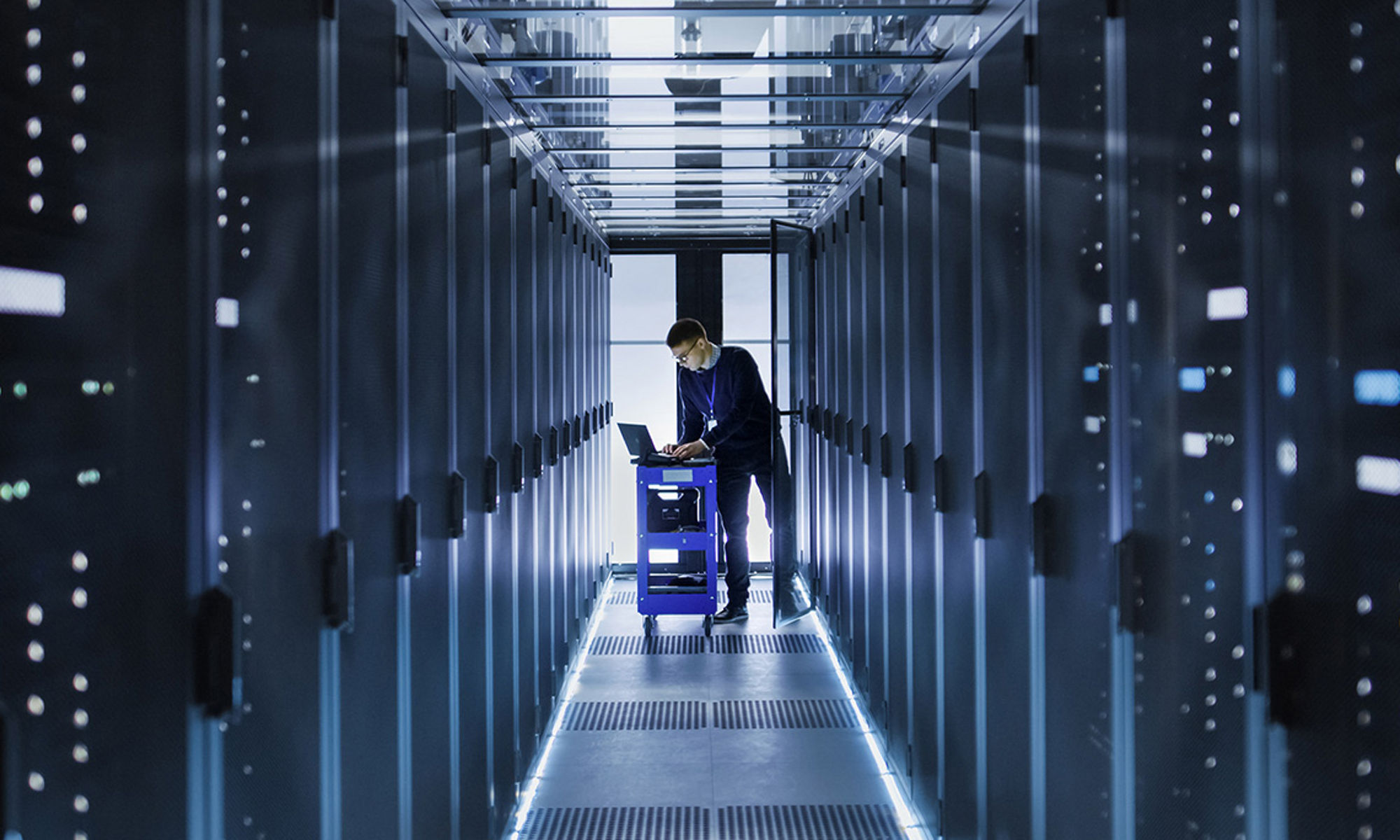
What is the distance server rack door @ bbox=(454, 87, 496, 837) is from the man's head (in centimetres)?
291

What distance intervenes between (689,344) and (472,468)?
10.6ft

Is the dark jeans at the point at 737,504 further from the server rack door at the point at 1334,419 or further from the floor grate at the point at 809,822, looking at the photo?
the server rack door at the point at 1334,419

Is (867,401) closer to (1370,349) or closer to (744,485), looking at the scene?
(744,485)

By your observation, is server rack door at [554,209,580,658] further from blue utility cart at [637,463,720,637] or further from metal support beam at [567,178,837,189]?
blue utility cart at [637,463,720,637]

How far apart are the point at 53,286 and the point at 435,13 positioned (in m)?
1.79

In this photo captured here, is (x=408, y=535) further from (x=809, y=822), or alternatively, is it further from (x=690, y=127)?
(x=690, y=127)

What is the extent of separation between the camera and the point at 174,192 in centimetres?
135

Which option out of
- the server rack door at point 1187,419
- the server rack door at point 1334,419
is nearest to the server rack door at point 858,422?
the server rack door at point 1187,419

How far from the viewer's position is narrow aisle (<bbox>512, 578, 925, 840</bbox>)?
367cm

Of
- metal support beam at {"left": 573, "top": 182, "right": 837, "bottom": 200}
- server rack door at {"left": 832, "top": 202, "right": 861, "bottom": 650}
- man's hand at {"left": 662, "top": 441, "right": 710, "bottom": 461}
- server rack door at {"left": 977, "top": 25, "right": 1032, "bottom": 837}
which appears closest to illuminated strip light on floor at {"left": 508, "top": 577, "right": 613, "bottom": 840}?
man's hand at {"left": 662, "top": 441, "right": 710, "bottom": 461}

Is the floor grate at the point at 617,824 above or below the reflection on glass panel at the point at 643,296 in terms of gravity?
below

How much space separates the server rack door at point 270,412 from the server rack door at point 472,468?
1.07 m

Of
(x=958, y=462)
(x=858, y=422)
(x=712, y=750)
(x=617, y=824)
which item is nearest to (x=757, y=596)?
(x=858, y=422)

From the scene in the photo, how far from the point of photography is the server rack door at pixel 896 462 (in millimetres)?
3785
